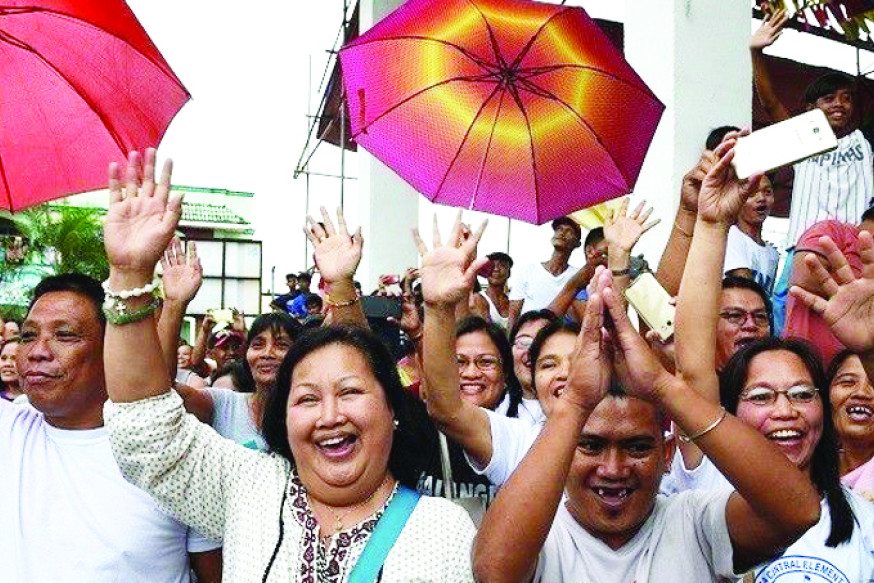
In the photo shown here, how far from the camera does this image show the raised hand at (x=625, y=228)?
3.32 metres

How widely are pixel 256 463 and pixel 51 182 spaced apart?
1.78 m

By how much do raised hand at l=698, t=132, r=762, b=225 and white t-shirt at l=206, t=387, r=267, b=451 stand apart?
1894 millimetres

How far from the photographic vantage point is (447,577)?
204 centimetres

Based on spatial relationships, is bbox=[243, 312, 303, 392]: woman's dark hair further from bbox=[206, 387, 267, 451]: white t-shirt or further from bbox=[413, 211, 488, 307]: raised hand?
bbox=[413, 211, 488, 307]: raised hand

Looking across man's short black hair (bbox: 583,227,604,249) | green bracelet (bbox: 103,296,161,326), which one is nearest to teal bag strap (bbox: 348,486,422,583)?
green bracelet (bbox: 103,296,161,326)

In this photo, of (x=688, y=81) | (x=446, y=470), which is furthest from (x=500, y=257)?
(x=446, y=470)

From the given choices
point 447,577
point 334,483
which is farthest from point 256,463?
point 447,577

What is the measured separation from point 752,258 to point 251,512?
3.63 metres

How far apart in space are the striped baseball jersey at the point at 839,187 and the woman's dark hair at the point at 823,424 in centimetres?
241

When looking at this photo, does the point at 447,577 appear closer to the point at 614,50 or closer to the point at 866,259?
the point at 866,259

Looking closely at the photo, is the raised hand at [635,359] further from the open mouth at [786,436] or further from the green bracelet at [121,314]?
the green bracelet at [121,314]

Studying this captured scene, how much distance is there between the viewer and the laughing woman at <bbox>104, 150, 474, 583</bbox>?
2.05m

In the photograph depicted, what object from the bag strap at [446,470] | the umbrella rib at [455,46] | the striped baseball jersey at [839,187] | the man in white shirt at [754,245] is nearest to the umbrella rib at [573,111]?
the umbrella rib at [455,46]

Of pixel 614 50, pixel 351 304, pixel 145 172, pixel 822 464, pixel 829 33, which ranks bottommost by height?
pixel 822 464
